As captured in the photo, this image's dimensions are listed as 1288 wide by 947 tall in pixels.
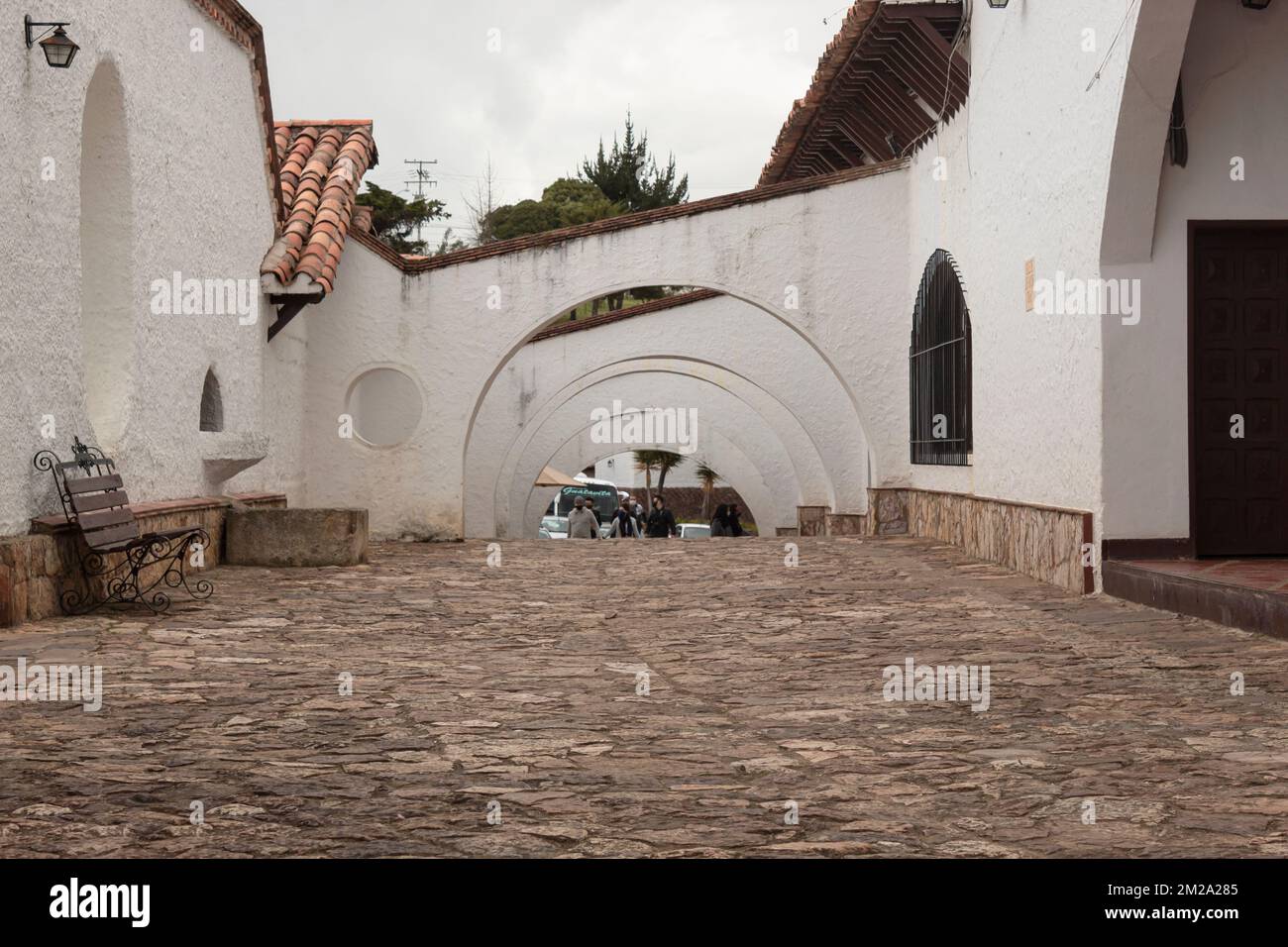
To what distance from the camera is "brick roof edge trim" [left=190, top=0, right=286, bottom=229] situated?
12.5 meters

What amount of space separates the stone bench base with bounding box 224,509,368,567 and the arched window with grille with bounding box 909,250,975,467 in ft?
19.6

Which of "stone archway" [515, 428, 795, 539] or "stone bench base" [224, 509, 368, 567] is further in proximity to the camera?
"stone archway" [515, 428, 795, 539]

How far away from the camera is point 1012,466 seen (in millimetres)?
11625

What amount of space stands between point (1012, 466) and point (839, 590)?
2309 millimetres

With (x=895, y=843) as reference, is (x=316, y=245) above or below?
above

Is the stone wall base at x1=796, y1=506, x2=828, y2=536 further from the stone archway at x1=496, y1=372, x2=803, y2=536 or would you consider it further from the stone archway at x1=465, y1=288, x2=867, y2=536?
the stone archway at x1=496, y1=372, x2=803, y2=536

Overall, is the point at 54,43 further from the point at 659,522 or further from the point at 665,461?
the point at 665,461

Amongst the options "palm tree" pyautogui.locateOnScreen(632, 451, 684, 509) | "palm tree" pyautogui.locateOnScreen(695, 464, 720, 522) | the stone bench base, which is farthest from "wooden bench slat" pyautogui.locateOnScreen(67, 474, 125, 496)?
"palm tree" pyautogui.locateOnScreen(632, 451, 684, 509)

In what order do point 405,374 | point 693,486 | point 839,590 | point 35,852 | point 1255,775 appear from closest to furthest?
point 35,852 → point 1255,775 → point 839,590 → point 405,374 → point 693,486

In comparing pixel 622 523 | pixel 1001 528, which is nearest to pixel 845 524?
pixel 1001 528

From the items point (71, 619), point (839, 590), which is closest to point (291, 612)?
point (71, 619)

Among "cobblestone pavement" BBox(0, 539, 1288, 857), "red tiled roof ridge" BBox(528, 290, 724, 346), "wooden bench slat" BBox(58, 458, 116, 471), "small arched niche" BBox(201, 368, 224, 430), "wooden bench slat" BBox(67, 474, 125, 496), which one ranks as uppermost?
"red tiled roof ridge" BBox(528, 290, 724, 346)

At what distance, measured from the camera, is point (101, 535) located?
27.9 feet
